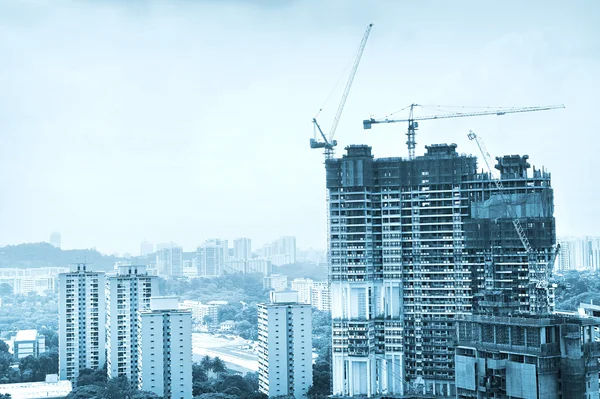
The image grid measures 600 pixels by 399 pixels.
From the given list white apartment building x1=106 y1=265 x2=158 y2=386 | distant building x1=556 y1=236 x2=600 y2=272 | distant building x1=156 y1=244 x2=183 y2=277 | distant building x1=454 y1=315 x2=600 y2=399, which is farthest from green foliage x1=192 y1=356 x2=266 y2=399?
distant building x1=156 y1=244 x2=183 y2=277

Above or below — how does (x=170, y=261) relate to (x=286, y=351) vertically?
above

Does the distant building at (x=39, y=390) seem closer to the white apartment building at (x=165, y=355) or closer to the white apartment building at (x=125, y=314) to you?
the white apartment building at (x=125, y=314)

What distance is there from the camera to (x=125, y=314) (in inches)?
669

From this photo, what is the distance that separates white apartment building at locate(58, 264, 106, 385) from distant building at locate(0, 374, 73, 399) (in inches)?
28.6

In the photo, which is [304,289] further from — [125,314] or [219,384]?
[219,384]

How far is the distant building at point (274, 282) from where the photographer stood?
3816 centimetres

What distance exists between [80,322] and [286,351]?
16.7 feet

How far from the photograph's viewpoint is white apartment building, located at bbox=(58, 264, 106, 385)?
684 inches

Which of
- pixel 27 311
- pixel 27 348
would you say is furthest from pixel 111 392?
pixel 27 311

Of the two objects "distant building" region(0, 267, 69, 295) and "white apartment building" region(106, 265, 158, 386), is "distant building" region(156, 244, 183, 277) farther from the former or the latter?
"white apartment building" region(106, 265, 158, 386)

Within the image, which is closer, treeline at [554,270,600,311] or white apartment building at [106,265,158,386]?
white apartment building at [106,265,158,386]

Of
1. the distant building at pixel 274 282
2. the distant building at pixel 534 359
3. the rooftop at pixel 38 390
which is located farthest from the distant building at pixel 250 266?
the distant building at pixel 534 359

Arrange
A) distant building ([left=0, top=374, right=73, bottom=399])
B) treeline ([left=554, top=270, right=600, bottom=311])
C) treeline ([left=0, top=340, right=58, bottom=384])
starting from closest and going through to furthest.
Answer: distant building ([left=0, top=374, right=73, bottom=399]) < treeline ([left=0, top=340, right=58, bottom=384]) < treeline ([left=554, top=270, right=600, bottom=311])

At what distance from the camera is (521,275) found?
41.8ft
